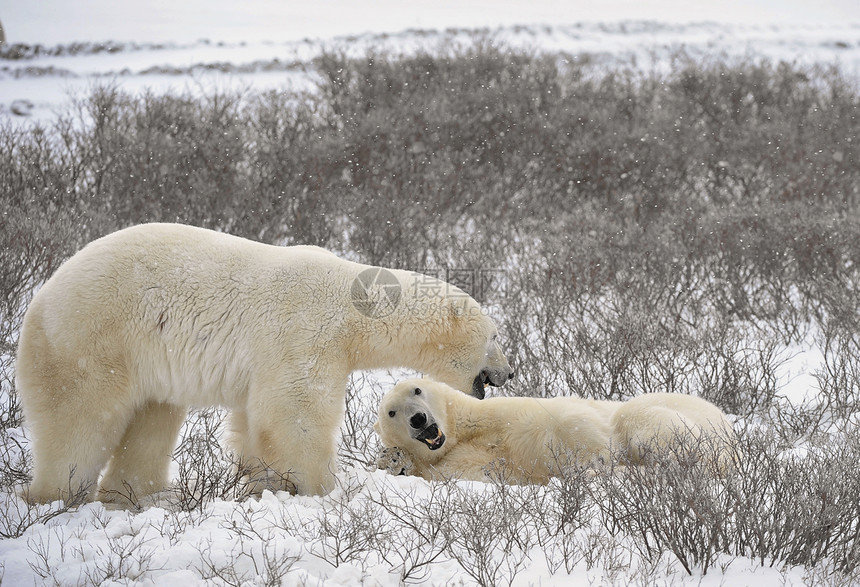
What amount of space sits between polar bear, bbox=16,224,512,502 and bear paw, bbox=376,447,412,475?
492 mm

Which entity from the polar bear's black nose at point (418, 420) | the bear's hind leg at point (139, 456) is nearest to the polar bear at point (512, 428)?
the polar bear's black nose at point (418, 420)

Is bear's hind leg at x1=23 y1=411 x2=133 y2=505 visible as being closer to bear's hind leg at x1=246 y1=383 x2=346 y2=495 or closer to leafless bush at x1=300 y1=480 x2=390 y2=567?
bear's hind leg at x1=246 y1=383 x2=346 y2=495

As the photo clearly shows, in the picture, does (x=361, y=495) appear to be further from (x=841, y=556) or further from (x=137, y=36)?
(x=137, y=36)

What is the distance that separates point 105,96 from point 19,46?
9.40 metres

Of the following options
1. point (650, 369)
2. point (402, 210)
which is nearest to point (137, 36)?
point (402, 210)

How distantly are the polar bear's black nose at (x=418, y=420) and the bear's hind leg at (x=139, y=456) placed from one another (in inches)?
38.9

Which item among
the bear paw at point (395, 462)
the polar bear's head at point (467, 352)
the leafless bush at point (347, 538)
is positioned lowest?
the bear paw at point (395, 462)

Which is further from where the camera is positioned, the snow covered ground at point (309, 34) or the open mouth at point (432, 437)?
the snow covered ground at point (309, 34)

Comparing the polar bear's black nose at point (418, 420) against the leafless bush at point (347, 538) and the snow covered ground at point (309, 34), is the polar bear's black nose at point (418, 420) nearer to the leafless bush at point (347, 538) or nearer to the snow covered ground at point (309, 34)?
the leafless bush at point (347, 538)

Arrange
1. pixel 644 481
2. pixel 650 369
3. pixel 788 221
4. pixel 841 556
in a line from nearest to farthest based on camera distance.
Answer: pixel 841 556 < pixel 644 481 < pixel 650 369 < pixel 788 221

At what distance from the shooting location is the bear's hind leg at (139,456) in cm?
313

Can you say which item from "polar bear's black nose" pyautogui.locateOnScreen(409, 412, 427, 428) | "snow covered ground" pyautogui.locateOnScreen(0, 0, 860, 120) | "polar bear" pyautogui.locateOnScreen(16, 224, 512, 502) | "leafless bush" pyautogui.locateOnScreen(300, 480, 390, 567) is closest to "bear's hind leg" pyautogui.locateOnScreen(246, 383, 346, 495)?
"polar bear" pyautogui.locateOnScreen(16, 224, 512, 502)

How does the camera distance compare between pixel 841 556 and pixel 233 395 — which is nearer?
pixel 841 556

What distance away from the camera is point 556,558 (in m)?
2.46
